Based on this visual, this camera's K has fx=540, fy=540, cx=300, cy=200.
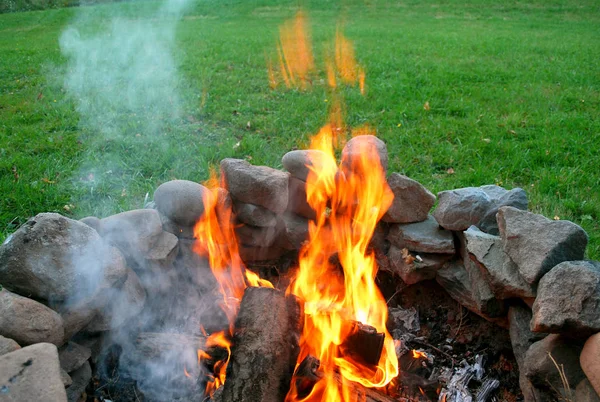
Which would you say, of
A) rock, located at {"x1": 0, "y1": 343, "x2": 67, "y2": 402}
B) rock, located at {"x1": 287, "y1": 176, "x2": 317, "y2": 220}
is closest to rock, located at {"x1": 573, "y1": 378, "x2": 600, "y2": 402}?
rock, located at {"x1": 287, "y1": 176, "x2": 317, "y2": 220}

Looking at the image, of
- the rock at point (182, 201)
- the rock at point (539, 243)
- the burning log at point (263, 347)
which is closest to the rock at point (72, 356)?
the burning log at point (263, 347)

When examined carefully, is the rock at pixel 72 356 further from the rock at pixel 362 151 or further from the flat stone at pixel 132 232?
the rock at pixel 362 151

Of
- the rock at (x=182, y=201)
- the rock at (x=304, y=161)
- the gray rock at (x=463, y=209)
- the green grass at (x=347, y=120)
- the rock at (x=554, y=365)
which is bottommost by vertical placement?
the green grass at (x=347, y=120)

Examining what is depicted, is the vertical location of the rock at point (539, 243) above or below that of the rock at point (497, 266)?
above

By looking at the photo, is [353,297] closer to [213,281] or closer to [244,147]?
[213,281]

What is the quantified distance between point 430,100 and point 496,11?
10.1 meters

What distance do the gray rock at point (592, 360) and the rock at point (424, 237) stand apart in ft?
3.17

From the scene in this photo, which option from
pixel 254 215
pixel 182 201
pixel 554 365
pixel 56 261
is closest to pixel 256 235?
pixel 254 215

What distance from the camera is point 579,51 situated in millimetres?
9391

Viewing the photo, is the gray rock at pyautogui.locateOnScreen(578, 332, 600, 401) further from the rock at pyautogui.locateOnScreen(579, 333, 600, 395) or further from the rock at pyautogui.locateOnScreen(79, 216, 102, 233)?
the rock at pyautogui.locateOnScreen(79, 216, 102, 233)

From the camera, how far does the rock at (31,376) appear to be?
5.85 feet

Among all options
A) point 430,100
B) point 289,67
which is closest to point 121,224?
point 430,100

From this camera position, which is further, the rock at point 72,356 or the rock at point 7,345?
the rock at point 72,356

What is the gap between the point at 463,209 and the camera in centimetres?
290
